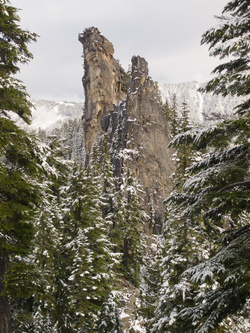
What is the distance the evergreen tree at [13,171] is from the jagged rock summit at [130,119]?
151 ft

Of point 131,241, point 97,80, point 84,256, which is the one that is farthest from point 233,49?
point 97,80

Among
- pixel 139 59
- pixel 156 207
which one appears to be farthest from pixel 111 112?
pixel 156 207

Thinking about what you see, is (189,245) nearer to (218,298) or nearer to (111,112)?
(218,298)

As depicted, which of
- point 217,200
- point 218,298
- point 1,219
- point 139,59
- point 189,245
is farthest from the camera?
point 139,59

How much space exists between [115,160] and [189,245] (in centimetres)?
4395

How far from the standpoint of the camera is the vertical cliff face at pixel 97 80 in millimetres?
75812

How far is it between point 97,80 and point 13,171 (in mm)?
73100

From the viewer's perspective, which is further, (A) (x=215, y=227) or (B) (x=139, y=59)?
(B) (x=139, y=59)

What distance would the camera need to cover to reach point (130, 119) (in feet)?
202

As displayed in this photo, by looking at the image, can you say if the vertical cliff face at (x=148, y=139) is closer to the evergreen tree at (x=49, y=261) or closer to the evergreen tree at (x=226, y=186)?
the evergreen tree at (x=49, y=261)

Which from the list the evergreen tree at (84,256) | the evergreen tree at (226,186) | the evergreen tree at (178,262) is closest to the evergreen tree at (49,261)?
the evergreen tree at (84,256)

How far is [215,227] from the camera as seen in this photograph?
13219 millimetres

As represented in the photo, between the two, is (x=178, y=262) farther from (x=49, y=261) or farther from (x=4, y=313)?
(x=49, y=261)

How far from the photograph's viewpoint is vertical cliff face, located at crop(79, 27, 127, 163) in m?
75.8
